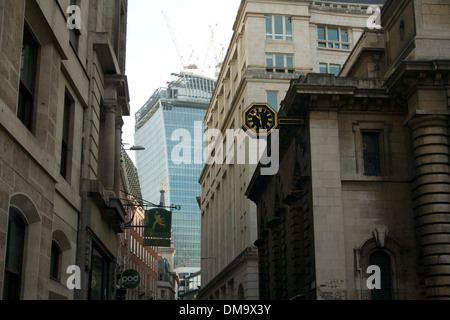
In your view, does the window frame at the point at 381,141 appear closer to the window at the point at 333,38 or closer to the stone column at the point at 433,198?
the stone column at the point at 433,198

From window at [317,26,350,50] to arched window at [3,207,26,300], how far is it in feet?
184

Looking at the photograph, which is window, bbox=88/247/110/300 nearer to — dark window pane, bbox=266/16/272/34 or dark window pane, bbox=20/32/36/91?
dark window pane, bbox=20/32/36/91

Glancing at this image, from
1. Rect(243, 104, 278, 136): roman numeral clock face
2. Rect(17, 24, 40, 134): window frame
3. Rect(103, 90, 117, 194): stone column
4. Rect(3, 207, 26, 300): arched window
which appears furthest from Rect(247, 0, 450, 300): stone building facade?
Rect(3, 207, 26, 300): arched window

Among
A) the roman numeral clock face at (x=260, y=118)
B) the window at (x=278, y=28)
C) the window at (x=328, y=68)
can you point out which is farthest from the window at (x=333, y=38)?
the roman numeral clock face at (x=260, y=118)

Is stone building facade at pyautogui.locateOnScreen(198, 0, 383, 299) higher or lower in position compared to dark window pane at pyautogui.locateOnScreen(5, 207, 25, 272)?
higher

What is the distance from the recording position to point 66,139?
2291cm

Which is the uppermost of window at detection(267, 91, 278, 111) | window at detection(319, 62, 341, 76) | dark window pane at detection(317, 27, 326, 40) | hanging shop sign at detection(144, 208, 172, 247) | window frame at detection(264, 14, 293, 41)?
dark window pane at detection(317, 27, 326, 40)

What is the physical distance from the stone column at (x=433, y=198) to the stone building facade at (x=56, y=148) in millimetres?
14015

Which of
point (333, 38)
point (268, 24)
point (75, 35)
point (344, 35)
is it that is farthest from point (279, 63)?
point (75, 35)

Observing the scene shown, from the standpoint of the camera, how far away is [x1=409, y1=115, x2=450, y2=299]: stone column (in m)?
29.4

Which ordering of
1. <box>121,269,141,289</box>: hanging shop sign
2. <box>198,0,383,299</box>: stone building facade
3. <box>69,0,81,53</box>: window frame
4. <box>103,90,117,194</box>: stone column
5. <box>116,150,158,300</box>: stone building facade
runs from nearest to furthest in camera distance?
<box>69,0,81,53</box>: window frame → <box>103,90,117,194</box>: stone column → <box>121,269,141,289</box>: hanging shop sign → <box>198,0,383,299</box>: stone building facade → <box>116,150,158,300</box>: stone building facade

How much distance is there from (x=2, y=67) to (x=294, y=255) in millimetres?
24510

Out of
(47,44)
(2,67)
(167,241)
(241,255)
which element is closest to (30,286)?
(2,67)
